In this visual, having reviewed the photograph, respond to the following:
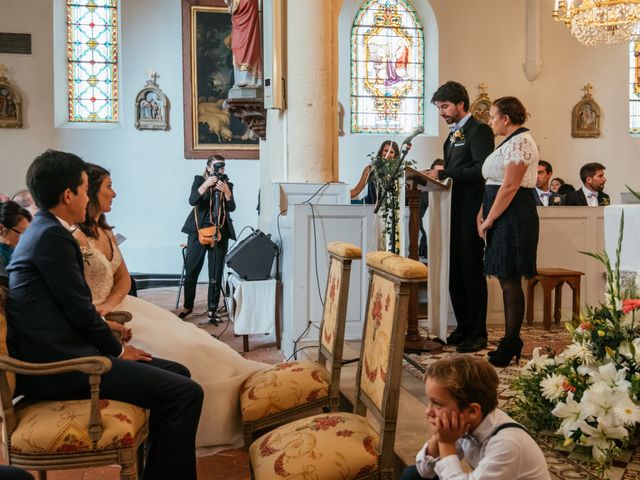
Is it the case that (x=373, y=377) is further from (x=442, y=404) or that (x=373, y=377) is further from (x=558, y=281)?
(x=558, y=281)

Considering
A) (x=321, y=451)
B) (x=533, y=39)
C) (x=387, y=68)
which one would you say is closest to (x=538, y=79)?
(x=533, y=39)

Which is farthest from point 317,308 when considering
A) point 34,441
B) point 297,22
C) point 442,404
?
point 442,404

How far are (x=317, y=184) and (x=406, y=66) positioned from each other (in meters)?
6.53

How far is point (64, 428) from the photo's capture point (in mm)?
2275

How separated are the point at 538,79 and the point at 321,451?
10.5 m

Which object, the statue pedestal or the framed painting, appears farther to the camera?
the framed painting

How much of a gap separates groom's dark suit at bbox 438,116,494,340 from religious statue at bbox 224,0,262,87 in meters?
2.84

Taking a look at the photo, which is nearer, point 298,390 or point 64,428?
point 64,428

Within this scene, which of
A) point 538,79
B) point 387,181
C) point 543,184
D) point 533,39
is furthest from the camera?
point 538,79

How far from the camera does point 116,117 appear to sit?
35.9 feet

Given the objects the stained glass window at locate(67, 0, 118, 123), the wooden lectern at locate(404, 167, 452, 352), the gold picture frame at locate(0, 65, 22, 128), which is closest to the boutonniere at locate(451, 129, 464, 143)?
the wooden lectern at locate(404, 167, 452, 352)

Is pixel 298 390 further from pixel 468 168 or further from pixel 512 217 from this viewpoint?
pixel 468 168

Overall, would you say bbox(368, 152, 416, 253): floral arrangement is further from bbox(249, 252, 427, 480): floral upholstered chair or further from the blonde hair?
the blonde hair

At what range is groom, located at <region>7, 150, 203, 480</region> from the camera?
233 centimetres
